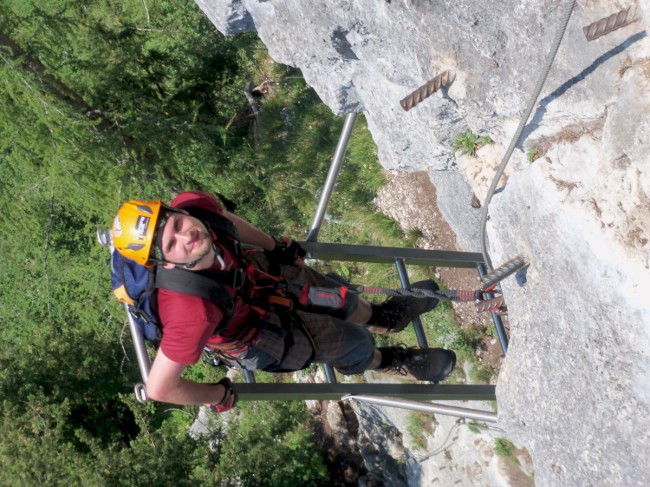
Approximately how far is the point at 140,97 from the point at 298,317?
5.24 metres

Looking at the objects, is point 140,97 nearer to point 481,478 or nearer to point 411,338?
point 411,338

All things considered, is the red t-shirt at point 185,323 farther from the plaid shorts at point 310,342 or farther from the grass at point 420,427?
the grass at point 420,427

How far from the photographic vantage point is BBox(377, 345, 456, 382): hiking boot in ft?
15.2

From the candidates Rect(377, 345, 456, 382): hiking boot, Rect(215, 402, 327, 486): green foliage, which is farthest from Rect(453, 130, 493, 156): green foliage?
Rect(215, 402, 327, 486): green foliage

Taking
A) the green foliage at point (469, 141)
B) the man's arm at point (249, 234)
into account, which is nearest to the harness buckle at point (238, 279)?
the man's arm at point (249, 234)

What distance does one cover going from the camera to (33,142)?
22.2 ft

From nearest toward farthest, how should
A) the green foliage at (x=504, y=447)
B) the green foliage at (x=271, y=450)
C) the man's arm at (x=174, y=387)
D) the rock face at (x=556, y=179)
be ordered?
1. the rock face at (x=556, y=179)
2. the man's arm at (x=174, y=387)
3. the green foliage at (x=504, y=447)
4. the green foliage at (x=271, y=450)

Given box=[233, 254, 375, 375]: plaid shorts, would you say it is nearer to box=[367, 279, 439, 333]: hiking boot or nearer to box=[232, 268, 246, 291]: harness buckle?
box=[367, 279, 439, 333]: hiking boot

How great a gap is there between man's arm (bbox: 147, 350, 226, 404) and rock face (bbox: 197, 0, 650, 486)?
1661 mm

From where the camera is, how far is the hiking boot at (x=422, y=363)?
4.64 m

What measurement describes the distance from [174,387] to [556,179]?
2.21 metres

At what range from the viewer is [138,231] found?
304 cm

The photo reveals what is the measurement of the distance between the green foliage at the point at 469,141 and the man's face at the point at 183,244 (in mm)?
1561

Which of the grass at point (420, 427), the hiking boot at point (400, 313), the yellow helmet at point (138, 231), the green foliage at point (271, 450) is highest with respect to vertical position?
the yellow helmet at point (138, 231)
